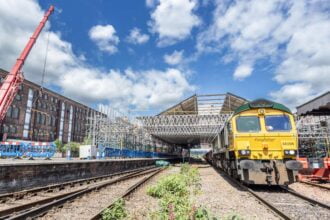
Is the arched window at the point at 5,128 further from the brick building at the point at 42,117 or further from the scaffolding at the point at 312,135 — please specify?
the scaffolding at the point at 312,135

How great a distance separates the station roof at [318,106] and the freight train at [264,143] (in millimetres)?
4864

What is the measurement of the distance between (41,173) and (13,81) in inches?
417

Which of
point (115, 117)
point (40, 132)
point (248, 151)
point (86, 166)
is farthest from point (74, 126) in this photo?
point (248, 151)

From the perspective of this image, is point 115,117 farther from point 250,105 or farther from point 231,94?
point 250,105

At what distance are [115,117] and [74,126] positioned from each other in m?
34.9

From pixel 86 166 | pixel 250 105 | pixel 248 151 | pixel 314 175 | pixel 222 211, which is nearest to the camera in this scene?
pixel 222 211

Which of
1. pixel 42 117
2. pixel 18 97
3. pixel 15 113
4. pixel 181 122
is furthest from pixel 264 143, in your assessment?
pixel 42 117

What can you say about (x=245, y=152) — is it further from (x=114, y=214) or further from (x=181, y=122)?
(x=181, y=122)

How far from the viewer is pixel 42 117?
160 feet

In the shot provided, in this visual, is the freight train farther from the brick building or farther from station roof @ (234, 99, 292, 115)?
the brick building

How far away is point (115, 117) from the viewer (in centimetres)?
3031

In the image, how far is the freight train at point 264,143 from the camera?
8.50 metres

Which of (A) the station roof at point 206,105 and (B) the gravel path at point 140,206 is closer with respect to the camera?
(B) the gravel path at point 140,206

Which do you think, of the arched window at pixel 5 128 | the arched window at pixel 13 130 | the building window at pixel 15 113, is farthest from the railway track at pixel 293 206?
the building window at pixel 15 113
